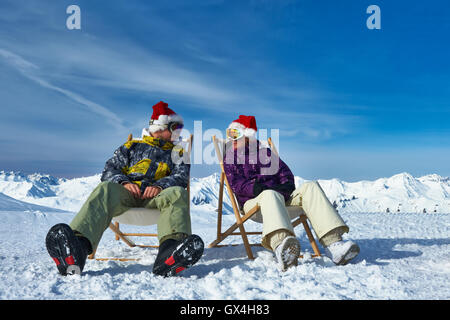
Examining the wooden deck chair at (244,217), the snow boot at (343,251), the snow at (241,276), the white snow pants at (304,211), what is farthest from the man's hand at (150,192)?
the snow boot at (343,251)

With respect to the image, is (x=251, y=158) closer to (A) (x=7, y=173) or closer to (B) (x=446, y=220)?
(B) (x=446, y=220)

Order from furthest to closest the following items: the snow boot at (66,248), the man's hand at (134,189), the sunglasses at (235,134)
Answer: the sunglasses at (235,134)
the man's hand at (134,189)
the snow boot at (66,248)

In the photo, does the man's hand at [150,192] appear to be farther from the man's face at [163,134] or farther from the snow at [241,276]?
the man's face at [163,134]

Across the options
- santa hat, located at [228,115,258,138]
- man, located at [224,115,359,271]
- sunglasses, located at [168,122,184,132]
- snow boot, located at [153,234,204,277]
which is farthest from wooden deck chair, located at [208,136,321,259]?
snow boot, located at [153,234,204,277]

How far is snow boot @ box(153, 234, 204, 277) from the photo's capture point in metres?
2.46

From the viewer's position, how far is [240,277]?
2582 millimetres

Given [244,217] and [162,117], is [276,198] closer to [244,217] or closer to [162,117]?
[244,217]

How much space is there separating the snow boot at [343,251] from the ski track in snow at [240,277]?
7 cm

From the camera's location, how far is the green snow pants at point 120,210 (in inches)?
106

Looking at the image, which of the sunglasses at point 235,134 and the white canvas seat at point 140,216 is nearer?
the white canvas seat at point 140,216

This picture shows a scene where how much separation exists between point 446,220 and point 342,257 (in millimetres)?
4702

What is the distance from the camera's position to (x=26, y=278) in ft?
8.31

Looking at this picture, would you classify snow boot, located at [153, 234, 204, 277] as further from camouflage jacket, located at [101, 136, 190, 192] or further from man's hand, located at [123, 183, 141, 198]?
camouflage jacket, located at [101, 136, 190, 192]

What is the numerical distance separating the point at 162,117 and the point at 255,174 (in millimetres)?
1341
